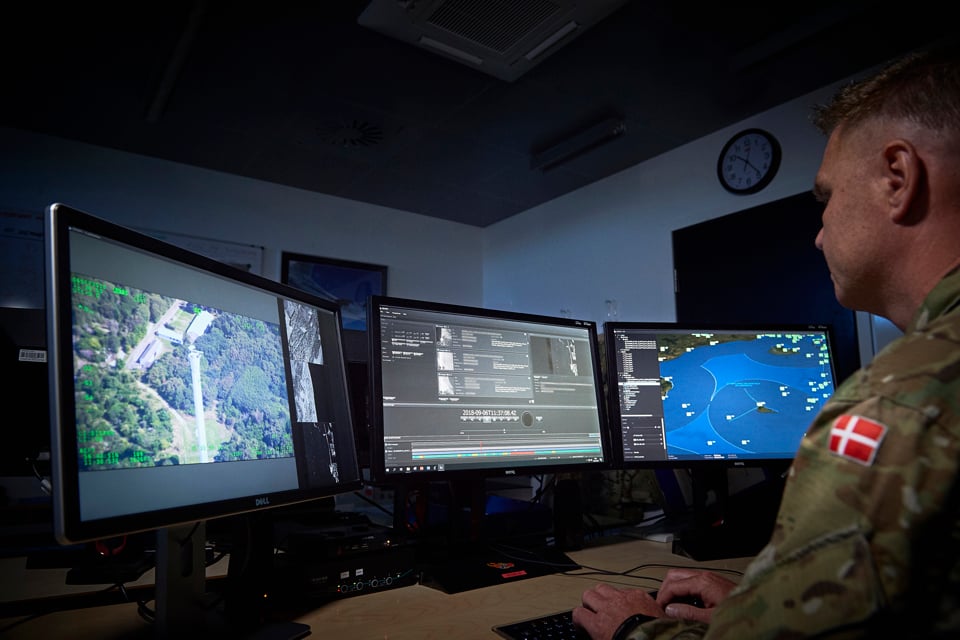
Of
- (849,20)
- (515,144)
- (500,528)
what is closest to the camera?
(500,528)

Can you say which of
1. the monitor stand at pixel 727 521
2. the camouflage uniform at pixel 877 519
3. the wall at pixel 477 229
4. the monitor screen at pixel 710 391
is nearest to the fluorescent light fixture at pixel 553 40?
the wall at pixel 477 229

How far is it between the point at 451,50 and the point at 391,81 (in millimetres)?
466

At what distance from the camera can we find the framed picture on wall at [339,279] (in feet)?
15.0

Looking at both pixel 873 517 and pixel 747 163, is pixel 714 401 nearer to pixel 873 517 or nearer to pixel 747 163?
pixel 873 517

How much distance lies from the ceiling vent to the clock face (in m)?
1.43

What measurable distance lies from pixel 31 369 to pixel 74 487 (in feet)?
3.17

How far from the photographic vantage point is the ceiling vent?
2400 millimetres

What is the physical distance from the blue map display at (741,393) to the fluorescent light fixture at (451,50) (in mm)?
1918

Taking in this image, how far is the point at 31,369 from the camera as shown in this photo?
1.30 metres

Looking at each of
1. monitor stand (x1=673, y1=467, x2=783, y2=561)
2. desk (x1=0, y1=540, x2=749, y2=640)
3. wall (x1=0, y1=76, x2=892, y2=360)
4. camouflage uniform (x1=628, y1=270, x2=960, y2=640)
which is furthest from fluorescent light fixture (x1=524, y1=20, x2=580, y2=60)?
camouflage uniform (x1=628, y1=270, x2=960, y2=640)

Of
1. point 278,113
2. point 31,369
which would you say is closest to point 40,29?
point 278,113

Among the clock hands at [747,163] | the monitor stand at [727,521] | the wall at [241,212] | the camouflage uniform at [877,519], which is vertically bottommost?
the monitor stand at [727,521]

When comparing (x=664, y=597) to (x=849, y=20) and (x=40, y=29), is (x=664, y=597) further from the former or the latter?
(x=40, y=29)

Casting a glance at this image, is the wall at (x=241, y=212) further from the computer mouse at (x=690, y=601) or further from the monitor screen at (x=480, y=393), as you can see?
the computer mouse at (x=690, y=601)
